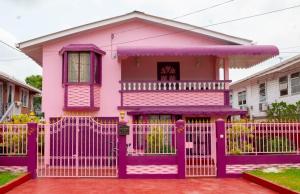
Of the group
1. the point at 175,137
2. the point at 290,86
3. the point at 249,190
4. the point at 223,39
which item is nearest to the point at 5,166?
the point at 175,137

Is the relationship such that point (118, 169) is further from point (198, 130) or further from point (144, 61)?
point (144, 61)

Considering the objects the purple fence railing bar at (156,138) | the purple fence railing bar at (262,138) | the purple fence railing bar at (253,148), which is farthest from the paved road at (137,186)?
the purple fence railing bar at (262,138)

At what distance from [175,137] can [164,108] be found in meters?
3.99

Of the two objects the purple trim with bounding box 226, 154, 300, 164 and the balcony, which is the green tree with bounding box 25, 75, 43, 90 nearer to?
the balcony

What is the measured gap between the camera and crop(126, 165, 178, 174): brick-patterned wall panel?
47.3 ft

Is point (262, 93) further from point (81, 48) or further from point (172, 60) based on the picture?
point (81, 48)

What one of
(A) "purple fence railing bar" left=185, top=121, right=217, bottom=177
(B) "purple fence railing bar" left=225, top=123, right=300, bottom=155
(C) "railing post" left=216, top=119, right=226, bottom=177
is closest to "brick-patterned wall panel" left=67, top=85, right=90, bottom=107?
(A) "purple fence railing bar" left=185, top=121, right=217, bottom=177

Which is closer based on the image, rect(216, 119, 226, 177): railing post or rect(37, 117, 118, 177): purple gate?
rect(216, 119, 226, 177): railing post

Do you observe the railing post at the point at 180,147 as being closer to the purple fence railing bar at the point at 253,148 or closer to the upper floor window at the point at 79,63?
the purple fence railing bar at the point at 253,148

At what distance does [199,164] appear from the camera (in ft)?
52.7

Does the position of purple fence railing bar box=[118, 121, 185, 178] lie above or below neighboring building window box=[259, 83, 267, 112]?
below

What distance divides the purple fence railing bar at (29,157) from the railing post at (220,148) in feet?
22.1

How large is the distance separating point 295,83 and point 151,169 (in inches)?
456

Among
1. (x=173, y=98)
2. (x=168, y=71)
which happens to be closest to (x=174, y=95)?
(x=173, y=98)
